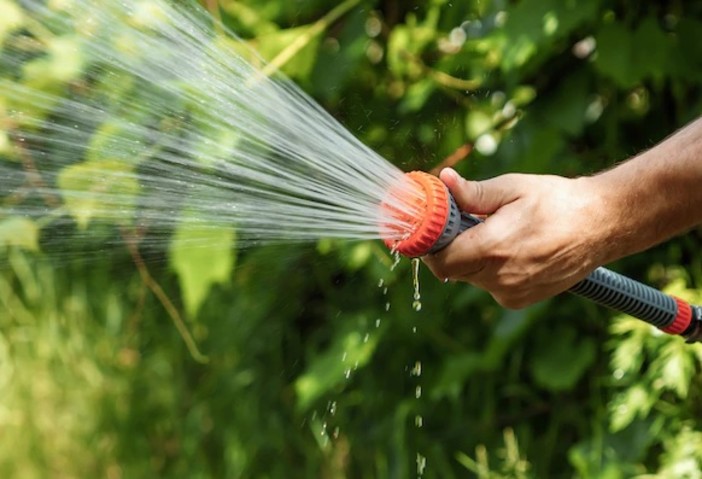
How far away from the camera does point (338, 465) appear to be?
130 inches

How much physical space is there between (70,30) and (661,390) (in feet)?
4.71

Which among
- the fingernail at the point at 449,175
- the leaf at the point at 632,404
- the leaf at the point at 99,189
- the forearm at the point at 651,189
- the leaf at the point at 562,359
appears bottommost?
the leaf at the point at 632,404

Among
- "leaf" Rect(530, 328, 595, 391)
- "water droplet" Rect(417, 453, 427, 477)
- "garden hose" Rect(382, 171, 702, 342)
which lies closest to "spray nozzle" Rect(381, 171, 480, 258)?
"garden hose" Rect(382, 171, 702, 342)

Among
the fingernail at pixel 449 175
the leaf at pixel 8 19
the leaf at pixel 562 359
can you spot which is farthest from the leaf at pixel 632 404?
the leaf at pixel 8 19

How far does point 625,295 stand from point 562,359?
1.02 m

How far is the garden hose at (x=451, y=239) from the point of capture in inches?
65.2

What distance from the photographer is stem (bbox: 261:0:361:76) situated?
9.09 ft

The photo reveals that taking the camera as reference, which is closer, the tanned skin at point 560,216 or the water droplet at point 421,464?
the tanned skin at point 560,216

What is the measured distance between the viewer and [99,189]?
254 cm

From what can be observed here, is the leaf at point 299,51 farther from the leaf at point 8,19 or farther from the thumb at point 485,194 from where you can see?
the thumb at point 485,194

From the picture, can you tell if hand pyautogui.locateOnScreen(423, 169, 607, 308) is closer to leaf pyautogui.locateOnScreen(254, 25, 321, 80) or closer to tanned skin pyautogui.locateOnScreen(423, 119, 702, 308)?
tanned skin pyautogui.locateOnScreen(423, 119, 702, 308)

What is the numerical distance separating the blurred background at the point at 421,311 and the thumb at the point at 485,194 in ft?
2.75

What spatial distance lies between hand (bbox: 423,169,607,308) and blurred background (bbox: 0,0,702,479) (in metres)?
0.82

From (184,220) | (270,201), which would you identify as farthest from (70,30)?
(270,201)
